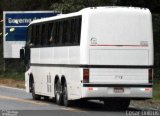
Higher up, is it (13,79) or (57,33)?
(57,33)

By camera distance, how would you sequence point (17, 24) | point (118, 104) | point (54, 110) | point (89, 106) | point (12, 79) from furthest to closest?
point (17, 24) < point (12, 79) < point (89, 106) < point (118, 104) < point (54, 110)

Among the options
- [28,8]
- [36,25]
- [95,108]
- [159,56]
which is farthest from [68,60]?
[28,8]

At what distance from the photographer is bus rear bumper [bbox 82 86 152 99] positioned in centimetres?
2172

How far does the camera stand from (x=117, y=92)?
21875mm

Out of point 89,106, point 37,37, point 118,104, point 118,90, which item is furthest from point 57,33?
point 118,90

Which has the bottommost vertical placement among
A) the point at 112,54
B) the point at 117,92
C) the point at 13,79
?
the point at 13,79

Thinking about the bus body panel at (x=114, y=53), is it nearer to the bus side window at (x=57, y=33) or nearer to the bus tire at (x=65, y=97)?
the bus tire at (x=65, y=97)

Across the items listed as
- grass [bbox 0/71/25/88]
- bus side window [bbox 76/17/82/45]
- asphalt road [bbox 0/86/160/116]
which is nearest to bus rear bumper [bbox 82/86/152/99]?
asphalt road [bbox 0/86/160/116]

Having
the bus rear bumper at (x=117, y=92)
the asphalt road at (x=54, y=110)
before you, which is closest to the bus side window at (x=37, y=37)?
the asphalt road at (x=54, y=110)

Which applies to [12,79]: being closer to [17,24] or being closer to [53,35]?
[17,24]

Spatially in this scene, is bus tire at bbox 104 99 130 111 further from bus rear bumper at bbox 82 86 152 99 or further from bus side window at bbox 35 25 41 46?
bus side window at bbox 35 25 41 46

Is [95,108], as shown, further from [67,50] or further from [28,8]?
[28,8]

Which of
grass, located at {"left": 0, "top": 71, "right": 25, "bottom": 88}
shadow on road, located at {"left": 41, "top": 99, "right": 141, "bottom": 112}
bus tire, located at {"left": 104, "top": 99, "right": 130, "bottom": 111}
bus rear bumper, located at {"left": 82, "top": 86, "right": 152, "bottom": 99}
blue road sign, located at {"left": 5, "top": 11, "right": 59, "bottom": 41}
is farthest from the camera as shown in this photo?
blue road sign, located at {"left": 5, "top": 11, "right": 59, "bottom": 41}

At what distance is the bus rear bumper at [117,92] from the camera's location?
21719 millimetres
